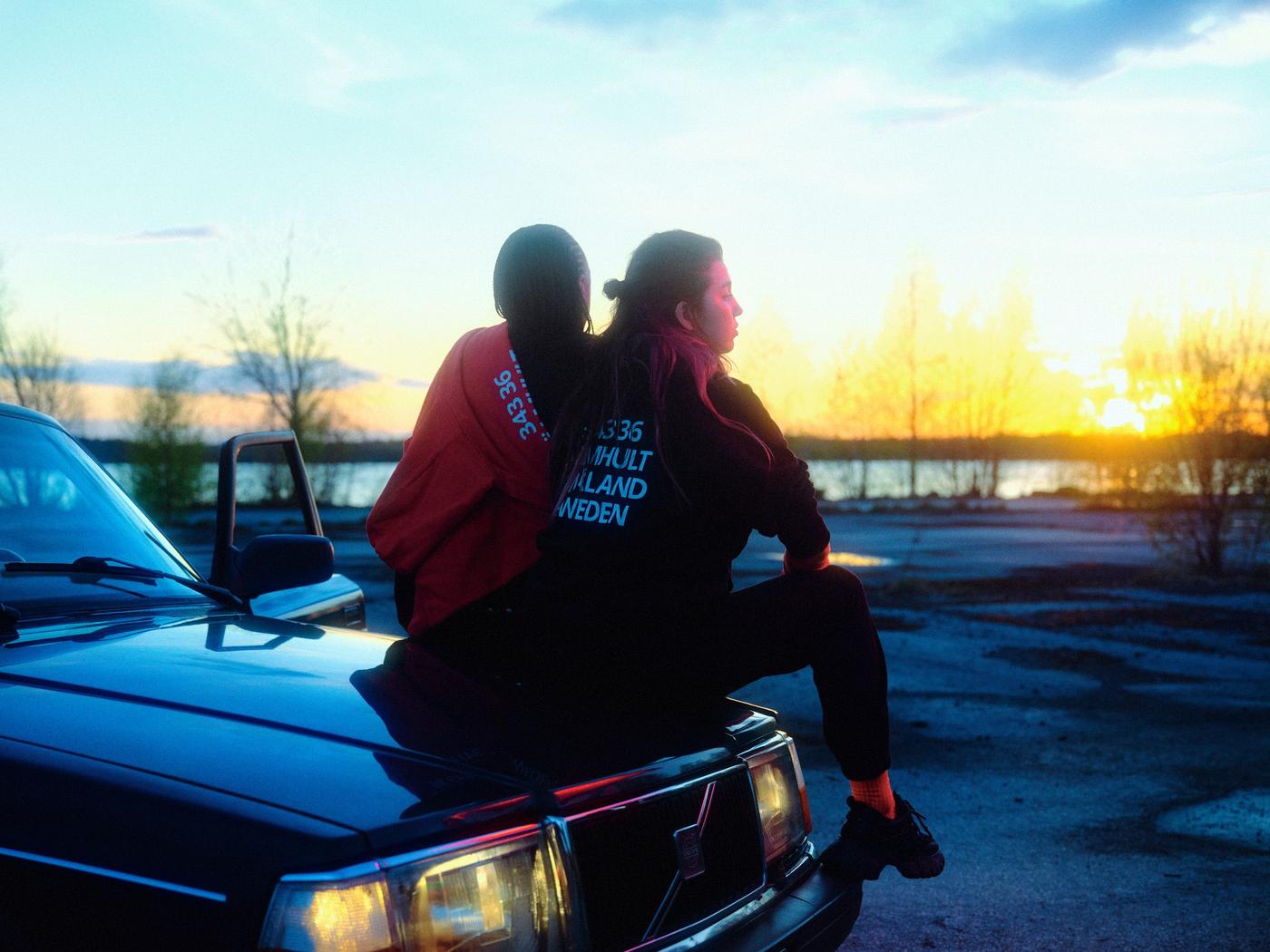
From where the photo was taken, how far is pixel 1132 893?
4.30 metres

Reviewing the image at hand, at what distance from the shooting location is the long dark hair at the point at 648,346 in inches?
109

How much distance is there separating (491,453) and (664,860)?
1304 mm

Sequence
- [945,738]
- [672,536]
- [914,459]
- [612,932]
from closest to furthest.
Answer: [612,932]
[672,536]
[945,738]
[914,459]

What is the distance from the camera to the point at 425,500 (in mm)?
3092

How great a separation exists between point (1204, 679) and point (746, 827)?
25.2 feet

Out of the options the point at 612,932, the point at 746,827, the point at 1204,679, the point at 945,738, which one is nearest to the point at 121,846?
the point at 612,932

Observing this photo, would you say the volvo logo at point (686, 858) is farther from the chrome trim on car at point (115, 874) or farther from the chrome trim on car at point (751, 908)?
the chrome trim on car at point (115, 874)

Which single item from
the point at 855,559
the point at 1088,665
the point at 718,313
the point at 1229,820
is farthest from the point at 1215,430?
the point at 718,313

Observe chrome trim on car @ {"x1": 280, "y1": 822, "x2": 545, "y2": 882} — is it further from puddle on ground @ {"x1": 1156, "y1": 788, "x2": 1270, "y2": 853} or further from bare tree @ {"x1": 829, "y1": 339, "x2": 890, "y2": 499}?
bare tree @ {"x1": 829, "y1": 339, "x2": 890, "y2": 499}

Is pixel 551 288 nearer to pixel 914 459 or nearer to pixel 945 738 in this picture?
pixel 945 738

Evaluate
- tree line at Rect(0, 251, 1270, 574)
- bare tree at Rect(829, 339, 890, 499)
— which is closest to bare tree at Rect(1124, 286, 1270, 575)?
tree line at Rect(0, 251, 1270, 574)

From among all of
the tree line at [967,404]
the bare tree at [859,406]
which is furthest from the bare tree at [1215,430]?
the bare tree at [859,406]

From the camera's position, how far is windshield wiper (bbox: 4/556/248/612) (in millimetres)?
2640

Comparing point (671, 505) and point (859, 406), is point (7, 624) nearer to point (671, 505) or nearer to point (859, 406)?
point (671, 505)
